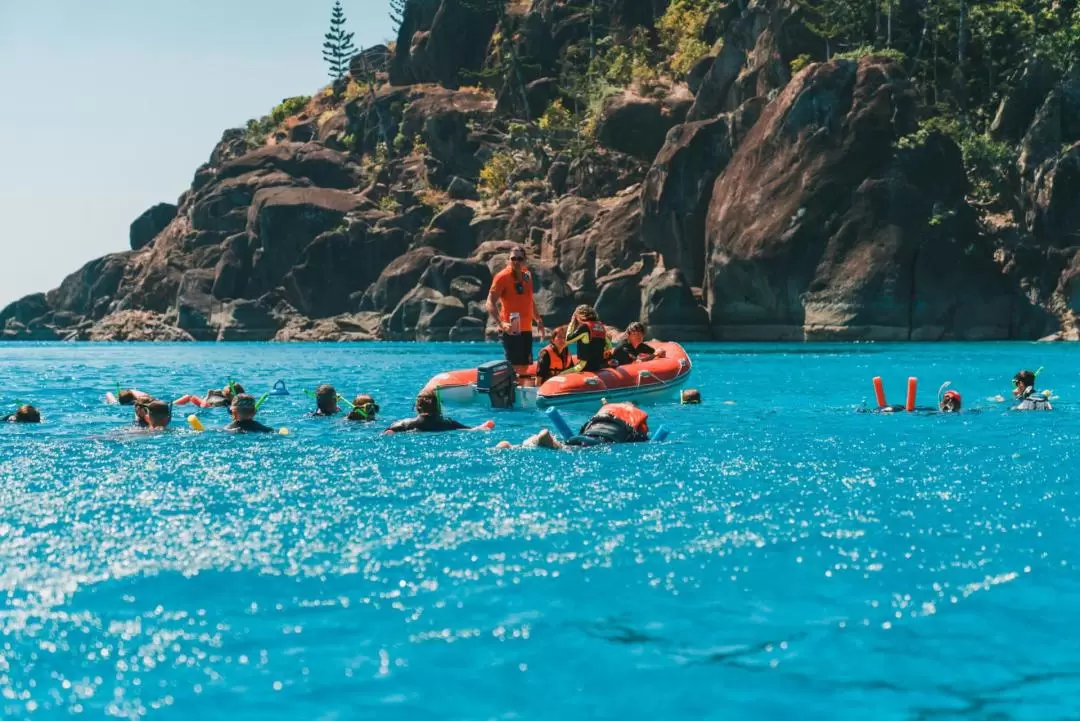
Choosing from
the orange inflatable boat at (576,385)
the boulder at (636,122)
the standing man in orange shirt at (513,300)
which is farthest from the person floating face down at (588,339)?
the boulder at (636,122)

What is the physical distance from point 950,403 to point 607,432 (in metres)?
7.27

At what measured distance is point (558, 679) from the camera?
5.42 metres

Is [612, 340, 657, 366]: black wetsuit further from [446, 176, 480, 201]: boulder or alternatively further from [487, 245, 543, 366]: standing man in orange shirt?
[446, 176, 480, 201]: boulder

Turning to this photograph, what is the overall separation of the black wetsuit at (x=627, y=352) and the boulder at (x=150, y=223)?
9841 centimetres

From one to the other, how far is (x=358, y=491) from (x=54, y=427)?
26.8 ft

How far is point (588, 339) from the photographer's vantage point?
18750 millimetres

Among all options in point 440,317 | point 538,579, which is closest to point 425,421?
point 538,579

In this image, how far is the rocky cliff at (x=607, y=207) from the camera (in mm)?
55781

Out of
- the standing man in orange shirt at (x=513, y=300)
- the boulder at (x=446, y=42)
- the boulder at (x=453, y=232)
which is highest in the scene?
the boulder at (x=446, y=42)

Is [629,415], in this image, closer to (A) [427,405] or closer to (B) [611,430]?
(B) [611,430]

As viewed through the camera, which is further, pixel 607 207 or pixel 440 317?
pixel 607 207

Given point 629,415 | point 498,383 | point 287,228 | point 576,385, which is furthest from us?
point 287,228

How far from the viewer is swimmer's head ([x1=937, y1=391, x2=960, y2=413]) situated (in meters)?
18.1

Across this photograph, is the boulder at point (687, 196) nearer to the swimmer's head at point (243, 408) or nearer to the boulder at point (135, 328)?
the boulder at point (135, 328)
